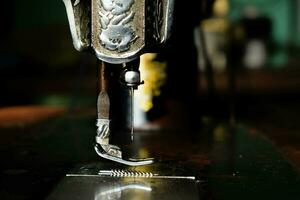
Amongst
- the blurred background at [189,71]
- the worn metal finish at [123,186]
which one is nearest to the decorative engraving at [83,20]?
the blurred background at [189,71]

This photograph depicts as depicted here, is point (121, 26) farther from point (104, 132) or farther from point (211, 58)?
point (211, 58)

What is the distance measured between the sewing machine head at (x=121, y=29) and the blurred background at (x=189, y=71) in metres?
0.11

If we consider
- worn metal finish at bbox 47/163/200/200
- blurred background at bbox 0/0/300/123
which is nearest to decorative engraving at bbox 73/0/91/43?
worn metal finish at bbox 47/163/200/200

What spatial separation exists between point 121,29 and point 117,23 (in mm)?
10

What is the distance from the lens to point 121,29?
84cm

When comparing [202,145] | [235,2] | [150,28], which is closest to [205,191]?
[150,28]

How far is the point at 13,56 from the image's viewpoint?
3209mm

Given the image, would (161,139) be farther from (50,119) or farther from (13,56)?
(13,56)

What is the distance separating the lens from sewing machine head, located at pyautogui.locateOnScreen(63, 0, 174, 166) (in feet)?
2.75

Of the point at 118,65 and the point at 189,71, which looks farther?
the point at 189,71

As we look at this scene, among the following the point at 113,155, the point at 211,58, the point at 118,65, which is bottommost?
the point at 211,58

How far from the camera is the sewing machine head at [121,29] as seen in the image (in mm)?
838

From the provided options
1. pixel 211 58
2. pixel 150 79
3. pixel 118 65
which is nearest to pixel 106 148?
pixel 118 65

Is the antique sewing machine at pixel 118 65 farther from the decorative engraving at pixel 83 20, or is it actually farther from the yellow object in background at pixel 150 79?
the yellow object in background at pixel 150 79
